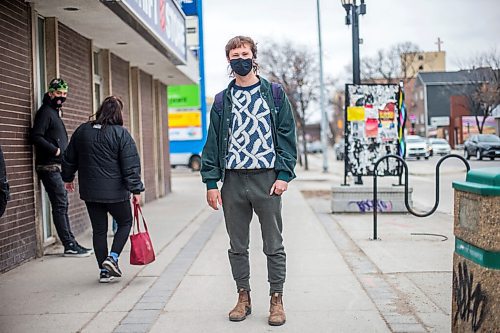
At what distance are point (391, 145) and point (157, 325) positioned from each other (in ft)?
28.1

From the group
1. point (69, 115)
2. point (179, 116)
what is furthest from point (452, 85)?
point (69, 115)

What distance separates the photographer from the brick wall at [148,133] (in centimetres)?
1588

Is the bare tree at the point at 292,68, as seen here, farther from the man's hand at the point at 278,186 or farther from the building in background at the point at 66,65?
the man's hand at the point at 278,186

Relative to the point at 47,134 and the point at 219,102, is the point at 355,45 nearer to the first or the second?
the point at 47,134

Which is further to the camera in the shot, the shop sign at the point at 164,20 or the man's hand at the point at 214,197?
the shop sign at the point at 164,20

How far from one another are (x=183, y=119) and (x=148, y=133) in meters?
17.1

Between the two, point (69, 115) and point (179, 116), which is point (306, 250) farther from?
A: point (179, 116)

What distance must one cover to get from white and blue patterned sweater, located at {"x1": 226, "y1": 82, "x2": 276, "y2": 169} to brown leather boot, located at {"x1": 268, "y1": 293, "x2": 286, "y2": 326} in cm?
99

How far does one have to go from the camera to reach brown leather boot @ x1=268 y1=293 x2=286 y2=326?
17.1 feet

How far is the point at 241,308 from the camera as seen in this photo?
5.41 m

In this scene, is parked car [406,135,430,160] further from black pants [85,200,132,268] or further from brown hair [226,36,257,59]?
brown hair [226,36,257,59]

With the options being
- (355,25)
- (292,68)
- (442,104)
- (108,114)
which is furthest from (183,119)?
(442,104)

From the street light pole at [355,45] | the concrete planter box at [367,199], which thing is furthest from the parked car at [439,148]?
the concrete planter box at [367,199]

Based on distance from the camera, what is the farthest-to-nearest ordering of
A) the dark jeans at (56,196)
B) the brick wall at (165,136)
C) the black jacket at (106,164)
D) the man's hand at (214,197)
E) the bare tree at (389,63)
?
the bare tree at (389,63) < the brick wall at (165,136) < the dark jeans at (56,196) < the black jacket at (106,164) < the man's hand at (214,197)
